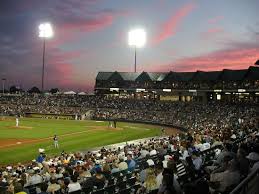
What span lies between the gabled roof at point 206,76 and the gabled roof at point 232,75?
1.29 metres

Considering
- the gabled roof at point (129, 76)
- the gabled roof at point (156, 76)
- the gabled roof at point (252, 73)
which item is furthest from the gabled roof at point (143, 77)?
the gabled roof at point (252, 73)

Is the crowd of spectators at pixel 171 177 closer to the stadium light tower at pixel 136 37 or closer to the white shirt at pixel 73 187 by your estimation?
the white shirt at pixel 73 187

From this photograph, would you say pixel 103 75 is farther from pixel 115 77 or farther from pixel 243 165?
pixel 243 165

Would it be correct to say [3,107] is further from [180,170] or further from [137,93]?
[180,170]

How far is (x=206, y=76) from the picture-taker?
9038 cm

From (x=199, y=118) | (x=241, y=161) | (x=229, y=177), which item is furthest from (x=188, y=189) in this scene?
(x=199, y=118)

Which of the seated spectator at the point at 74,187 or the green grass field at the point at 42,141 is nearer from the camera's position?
the seated spectator at the point at 74,187

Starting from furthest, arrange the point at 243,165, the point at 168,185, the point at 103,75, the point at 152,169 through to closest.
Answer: the point at 103,75
the point at 152,169
the point at 243,165
the point at 168,185

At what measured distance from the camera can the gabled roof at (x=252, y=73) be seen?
79.9m

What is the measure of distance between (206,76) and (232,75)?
6.99m

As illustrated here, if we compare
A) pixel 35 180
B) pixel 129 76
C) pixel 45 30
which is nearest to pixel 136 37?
pixel 45 30

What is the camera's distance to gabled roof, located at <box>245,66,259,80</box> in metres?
79.9

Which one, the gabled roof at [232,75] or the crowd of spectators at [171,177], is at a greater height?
the gabled roof at [232,75]

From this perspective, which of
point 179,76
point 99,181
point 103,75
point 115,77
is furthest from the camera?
point 103,75
